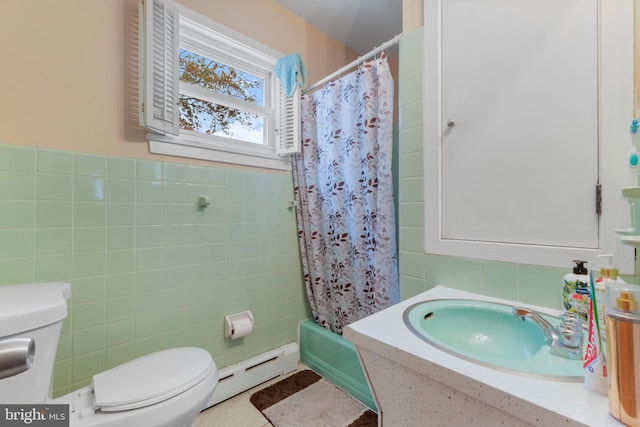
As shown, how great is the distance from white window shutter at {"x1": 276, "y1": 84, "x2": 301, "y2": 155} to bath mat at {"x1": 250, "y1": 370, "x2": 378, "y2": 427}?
1480 mm

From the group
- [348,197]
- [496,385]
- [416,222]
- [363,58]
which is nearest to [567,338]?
[496,385]

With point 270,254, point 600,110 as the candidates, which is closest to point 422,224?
point 600,110

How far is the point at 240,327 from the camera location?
5.25ft

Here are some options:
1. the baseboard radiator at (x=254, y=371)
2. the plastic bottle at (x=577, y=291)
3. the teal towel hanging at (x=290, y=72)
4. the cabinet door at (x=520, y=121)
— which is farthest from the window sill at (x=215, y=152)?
the plastic bottle at (x=577, y=291)

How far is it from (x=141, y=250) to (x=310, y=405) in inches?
47.7

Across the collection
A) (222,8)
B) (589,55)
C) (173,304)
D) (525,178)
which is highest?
(222,8)

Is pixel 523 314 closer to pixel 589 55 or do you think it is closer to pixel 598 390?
pixel 598 390

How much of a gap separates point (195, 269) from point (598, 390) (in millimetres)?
1559

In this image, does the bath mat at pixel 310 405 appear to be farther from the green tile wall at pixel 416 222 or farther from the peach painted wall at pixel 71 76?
the peach painted wall at pixel 71 76

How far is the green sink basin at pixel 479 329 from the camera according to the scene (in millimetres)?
744

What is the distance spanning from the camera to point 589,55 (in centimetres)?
81

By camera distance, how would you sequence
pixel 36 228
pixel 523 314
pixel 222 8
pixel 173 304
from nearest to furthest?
pixel 523 314 → pixel 36 228 → pixel 173 304 → pixel 222 8

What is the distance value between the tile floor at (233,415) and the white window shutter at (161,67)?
1462 millimetres

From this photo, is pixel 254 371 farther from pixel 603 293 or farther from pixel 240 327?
pixel 603 293
